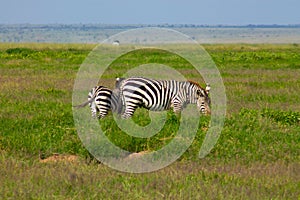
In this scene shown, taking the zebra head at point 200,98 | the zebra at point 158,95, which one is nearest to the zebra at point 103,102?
the zebra at point 158,95

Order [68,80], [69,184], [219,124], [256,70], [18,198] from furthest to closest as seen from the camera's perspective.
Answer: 1. [256,70]
2. [68,80]
3. [219,124]
4. [69,184]
5. [18,198]

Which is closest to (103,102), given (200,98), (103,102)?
(103,102)

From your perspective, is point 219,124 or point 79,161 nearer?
point 79,161

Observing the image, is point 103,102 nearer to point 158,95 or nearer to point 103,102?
point 103,102

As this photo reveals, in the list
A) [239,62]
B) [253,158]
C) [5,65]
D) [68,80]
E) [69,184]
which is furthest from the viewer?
[239,62]

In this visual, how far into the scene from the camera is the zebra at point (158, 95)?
15.3 meters

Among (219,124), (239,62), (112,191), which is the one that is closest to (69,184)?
(112,191)

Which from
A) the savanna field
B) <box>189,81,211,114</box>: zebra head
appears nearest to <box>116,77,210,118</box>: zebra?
<box>189,81,211,114</box>: zebra head

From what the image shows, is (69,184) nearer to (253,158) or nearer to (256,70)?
(253,158)

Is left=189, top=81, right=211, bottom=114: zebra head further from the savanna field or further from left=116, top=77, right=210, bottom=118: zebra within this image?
the savanna field

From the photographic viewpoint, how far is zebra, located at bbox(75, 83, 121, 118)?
50.3ft

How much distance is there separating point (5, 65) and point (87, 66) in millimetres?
4639

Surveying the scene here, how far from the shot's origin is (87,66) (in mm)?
31859

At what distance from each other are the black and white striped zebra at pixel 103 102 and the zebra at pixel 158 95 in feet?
0.61
